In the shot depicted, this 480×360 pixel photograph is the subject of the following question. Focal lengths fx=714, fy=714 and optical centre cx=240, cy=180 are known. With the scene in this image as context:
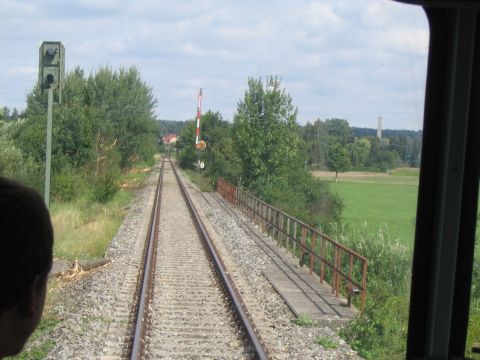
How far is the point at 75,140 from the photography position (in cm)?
1226

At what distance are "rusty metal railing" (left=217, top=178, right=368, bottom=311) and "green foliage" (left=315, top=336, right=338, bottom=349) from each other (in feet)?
3.49

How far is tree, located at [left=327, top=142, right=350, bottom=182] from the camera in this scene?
11438mm

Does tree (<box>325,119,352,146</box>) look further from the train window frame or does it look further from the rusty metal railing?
the train window frame

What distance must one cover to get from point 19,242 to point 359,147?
6501 mm

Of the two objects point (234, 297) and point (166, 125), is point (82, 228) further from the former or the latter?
point (166, 125)

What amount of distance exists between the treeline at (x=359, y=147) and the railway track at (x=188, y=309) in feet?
6.90

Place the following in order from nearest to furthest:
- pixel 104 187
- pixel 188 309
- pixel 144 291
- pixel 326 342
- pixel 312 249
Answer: pixel 326 342
pixel 188 309
pixel 144 291
pixel 312 249
pixel 104 187

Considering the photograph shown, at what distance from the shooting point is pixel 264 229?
18.0m

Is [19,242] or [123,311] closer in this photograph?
[19,242]

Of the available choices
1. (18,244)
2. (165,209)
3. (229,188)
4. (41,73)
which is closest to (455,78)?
(18,244)

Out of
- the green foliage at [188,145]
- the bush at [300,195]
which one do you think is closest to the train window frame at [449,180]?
the bush at [300,195]

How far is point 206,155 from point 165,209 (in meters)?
12.2

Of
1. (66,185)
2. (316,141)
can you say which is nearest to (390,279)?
(66,185)

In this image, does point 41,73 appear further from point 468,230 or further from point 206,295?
point 206,295
